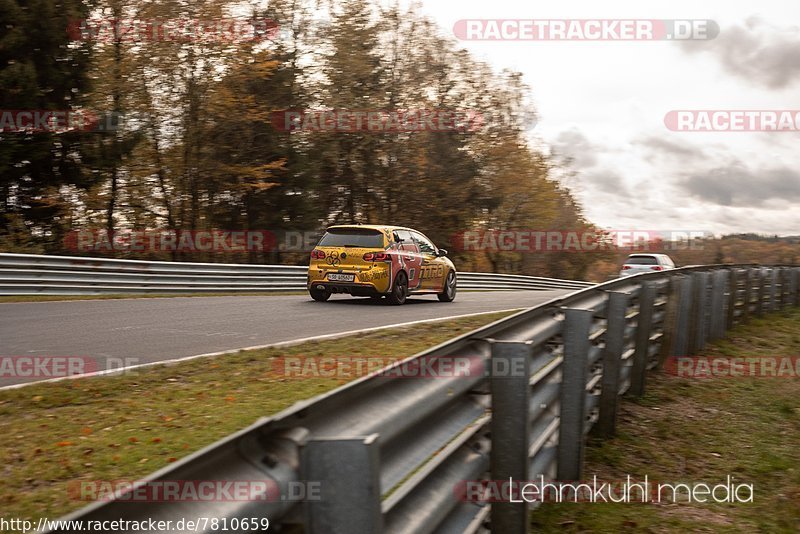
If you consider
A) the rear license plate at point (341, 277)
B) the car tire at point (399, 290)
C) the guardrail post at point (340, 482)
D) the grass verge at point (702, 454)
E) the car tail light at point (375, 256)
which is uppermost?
the car tail light at point (375, 256)

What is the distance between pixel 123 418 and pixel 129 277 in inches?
473

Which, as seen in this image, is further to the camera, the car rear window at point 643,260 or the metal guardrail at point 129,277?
the car rear window at point 643,260

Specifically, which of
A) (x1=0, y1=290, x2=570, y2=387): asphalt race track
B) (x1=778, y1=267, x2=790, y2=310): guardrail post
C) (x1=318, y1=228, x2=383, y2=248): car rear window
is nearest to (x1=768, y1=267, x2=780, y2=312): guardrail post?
(x1=778, y1=267, x2=790, y2=310): guardrail post

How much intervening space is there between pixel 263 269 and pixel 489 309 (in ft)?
25.3

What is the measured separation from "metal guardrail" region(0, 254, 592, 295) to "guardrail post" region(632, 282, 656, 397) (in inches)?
463

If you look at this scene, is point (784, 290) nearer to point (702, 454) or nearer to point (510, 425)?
point (702, 454)

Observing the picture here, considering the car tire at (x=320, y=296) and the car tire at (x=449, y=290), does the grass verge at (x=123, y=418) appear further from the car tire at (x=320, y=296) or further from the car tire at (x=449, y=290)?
the car tire at (x=449, y=290)

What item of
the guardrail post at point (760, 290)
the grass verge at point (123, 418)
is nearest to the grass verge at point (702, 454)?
the grass verge at point (123, 418)

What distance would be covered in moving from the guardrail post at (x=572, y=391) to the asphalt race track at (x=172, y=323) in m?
4.79

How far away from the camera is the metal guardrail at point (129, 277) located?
49.0 ft

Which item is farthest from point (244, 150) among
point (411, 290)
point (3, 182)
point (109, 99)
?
point (411, 290)

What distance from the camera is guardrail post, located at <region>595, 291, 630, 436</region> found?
6.36 meters

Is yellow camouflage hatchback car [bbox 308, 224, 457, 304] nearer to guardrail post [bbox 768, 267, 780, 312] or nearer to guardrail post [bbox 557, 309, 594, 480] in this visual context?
guardrail post [bbox 768, 267, 780, 312]

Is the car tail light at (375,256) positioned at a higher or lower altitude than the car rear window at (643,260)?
higher
